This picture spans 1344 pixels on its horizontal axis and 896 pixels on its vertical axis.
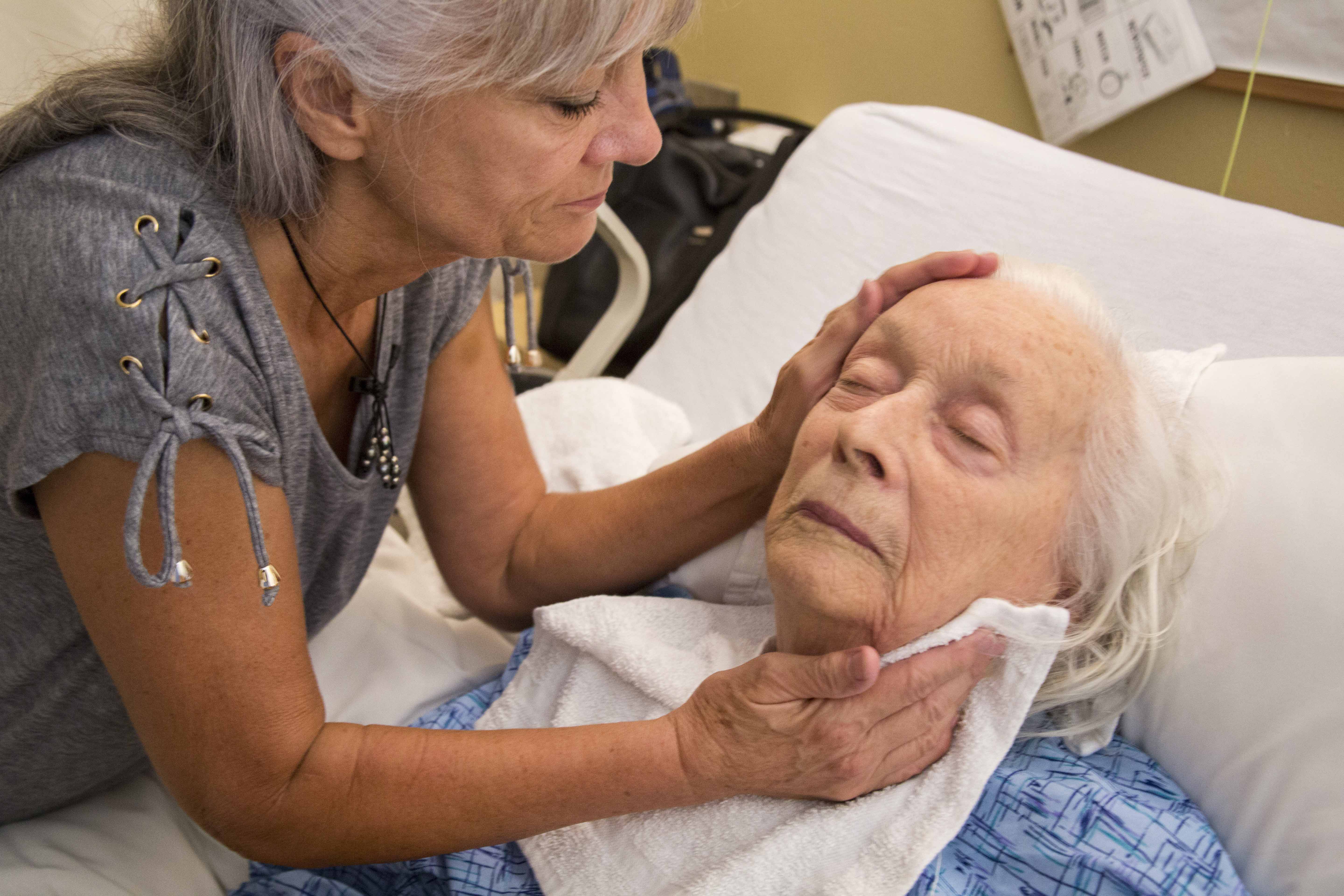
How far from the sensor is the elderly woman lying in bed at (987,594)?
89 centimetres

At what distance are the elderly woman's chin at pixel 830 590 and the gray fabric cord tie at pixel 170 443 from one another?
18.4 inches

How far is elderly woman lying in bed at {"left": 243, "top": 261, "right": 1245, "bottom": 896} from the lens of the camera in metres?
0.89

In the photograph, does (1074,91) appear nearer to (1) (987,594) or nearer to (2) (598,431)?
(2) (598,431)

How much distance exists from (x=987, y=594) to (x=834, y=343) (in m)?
0.32

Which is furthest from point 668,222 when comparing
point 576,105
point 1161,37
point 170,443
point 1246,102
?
point 170,443

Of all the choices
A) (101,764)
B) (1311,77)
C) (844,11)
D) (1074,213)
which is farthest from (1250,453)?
(844,11)

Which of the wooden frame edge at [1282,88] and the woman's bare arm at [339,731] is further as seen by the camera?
the wooden frame edge at [1282,88]

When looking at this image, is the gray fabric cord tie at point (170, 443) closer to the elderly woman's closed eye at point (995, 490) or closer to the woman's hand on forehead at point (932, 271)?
the elderly woman's closed eye at point (995, 490)

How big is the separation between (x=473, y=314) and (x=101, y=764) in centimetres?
71

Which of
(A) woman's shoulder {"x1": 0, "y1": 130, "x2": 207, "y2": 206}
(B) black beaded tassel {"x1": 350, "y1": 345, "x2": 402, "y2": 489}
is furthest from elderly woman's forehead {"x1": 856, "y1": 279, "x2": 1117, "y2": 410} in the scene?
(A) woman's shoulder {"x1": 0, "y1": 130, "x2": 207, "y2": 206}

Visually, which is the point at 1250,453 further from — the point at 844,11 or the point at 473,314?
the point at 844,11

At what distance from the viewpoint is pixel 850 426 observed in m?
0.91

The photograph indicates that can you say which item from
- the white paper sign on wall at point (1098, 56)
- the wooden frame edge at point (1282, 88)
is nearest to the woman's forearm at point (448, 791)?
the wooden frame edge at point (1282, 88)

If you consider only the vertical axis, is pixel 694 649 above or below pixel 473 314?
below
